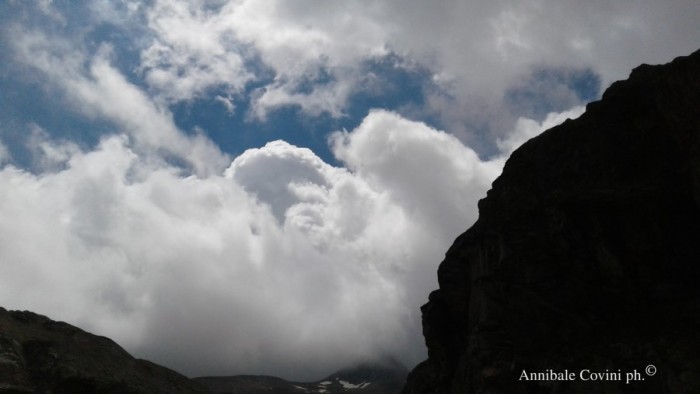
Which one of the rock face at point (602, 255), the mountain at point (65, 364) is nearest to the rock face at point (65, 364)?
the mountain at point (65, 364)

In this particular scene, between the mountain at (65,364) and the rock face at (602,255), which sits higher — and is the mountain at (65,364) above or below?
below

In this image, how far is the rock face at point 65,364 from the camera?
124 ft

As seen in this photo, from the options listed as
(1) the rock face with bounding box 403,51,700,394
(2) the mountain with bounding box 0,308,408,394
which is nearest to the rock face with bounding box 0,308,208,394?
(2) the mountain with bounding box 0,308,408,394

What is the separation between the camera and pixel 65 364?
40.5m

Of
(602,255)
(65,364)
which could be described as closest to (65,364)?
(65,364)

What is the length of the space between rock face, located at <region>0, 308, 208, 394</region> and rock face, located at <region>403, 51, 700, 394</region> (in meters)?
34.1

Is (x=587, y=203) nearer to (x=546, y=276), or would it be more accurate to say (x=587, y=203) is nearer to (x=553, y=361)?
(x=546, y=276)

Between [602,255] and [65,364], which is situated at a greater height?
[602,255]

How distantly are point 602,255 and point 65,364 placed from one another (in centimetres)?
5278

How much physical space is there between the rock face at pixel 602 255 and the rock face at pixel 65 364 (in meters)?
34.1

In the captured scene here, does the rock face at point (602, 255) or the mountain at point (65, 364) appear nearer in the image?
the mountain at point (65, 364)

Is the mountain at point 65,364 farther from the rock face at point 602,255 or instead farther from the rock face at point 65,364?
the rock face at point 602,255

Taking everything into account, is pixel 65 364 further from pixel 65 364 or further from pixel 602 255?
pixel 602 255

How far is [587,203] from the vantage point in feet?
182
